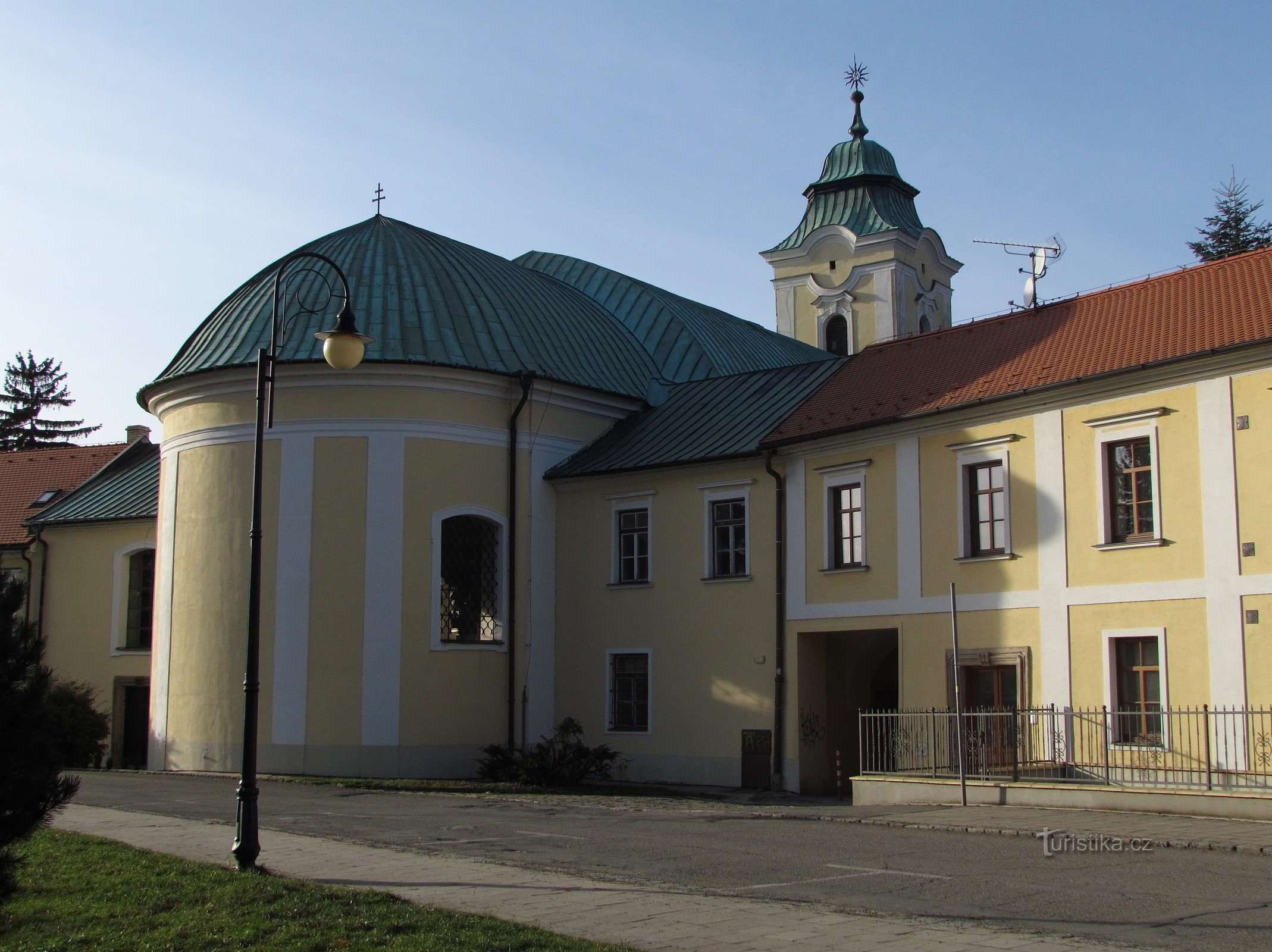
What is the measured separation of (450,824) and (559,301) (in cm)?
1700

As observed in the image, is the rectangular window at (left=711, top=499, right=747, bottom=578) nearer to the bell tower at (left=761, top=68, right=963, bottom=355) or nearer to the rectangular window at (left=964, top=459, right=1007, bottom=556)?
the rectangular window at (left=964, top=459, right=1007, bottom=556)

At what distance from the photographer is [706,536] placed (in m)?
Answer: 25.7

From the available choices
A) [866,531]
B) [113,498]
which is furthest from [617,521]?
[113,498]

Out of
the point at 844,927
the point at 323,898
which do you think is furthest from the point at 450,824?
the point at 844,927

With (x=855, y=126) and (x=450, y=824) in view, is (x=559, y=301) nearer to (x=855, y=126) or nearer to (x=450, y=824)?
(x=450, y=824)

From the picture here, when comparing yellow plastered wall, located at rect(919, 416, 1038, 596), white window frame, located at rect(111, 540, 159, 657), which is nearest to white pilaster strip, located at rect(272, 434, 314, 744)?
white window frame, located at rect(111, 540, 159, 657)

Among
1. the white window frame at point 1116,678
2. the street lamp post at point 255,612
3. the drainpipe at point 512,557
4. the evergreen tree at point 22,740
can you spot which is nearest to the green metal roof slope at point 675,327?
the drainpipe at point 512,557

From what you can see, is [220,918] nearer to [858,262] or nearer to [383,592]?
[383,592]

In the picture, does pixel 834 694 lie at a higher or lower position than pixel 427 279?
lower

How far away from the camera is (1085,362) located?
2067 cm

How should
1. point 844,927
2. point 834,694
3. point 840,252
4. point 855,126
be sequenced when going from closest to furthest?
point 844,927 < point 834,694 < point 840,252 < point 855,126

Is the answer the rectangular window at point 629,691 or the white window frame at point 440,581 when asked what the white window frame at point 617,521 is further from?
the white window frame at point 440,581

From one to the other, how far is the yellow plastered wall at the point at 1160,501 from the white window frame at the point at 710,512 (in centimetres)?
631

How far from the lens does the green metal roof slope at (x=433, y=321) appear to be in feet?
89.2
